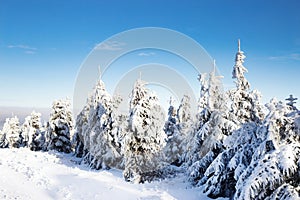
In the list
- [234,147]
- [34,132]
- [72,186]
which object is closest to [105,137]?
[72,186]

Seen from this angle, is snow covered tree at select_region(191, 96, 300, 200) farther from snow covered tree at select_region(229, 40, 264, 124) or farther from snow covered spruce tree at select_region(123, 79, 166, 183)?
snow covered spruce tree at select_region(123, 79, 166, 183)

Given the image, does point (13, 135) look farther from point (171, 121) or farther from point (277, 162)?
point (277, 162)

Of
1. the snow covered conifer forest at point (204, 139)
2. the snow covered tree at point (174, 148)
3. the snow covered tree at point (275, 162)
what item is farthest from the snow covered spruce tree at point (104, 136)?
the snow covered tree at point (275, 162)

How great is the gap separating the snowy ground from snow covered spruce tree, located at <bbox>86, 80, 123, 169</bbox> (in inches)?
157

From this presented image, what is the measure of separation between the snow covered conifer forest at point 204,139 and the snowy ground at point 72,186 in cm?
144

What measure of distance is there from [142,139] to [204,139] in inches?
211

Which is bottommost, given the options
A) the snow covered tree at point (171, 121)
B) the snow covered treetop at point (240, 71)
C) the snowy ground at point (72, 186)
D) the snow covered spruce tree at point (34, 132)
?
the snowy ground at point (72, 186)

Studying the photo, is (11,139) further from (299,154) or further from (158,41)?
(299,154)

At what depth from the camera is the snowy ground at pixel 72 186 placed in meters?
19.0

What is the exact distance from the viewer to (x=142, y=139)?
24.5 meters

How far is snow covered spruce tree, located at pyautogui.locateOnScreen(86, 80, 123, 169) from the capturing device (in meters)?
30.2

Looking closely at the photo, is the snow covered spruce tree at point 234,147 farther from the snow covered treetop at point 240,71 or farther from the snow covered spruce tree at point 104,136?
the snow covered spruce tree at point 104,136

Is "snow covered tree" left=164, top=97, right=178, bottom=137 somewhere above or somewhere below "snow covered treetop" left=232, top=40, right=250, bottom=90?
below

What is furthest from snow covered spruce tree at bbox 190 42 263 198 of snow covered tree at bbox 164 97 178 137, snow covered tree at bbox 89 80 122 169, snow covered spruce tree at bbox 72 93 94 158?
snow covered spruce tree at bbox 72 93 94 158
